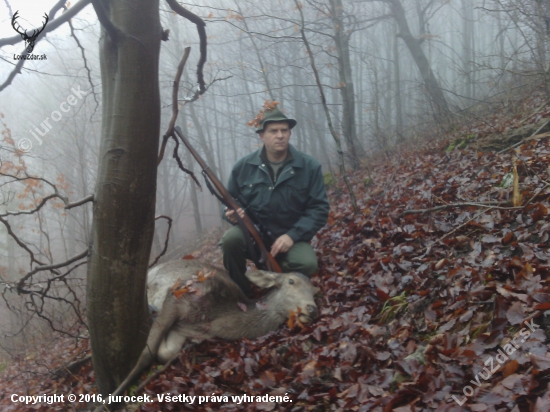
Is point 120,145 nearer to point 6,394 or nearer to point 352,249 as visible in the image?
point 352,249

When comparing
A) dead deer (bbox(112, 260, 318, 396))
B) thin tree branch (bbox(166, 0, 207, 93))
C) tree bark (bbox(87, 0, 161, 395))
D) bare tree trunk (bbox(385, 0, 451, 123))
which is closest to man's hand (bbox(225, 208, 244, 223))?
dead deer (bbox(112, 260, 318, 396))

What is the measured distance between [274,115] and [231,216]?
1.31m

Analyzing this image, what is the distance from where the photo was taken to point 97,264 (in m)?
3.32

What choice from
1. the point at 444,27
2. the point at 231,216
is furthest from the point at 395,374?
the point at 444,27

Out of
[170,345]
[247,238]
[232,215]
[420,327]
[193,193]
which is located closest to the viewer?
[420,327]

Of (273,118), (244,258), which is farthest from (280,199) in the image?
(273,118)

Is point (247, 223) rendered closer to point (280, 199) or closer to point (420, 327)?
point (280, 199)

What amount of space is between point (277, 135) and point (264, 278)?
1.68 metres

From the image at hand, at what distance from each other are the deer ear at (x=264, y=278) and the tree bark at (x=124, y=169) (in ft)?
4.91

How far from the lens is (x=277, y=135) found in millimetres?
5102

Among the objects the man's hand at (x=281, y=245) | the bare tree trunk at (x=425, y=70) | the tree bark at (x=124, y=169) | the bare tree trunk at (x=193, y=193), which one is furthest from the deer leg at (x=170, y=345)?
the bare tree trunk at (x=193, y=193)

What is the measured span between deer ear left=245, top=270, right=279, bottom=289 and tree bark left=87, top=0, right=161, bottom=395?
4.91 feet

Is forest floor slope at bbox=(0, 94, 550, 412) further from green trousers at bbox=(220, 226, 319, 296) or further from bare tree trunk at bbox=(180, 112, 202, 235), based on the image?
bare tree trunk at bbox=(180, 112, 202, 235)

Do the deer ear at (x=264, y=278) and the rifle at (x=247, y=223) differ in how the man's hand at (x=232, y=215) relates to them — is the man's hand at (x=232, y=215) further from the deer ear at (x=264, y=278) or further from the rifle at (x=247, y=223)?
the deer ear at (x=264, y=278)
